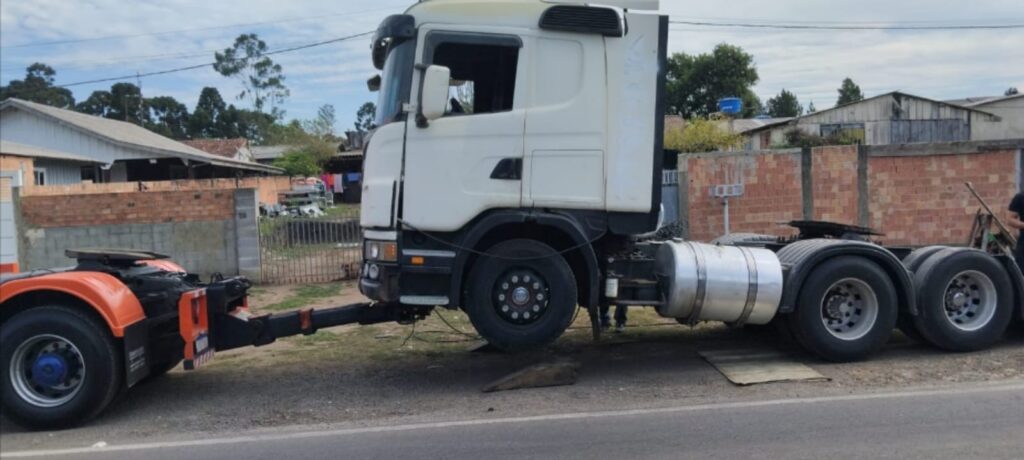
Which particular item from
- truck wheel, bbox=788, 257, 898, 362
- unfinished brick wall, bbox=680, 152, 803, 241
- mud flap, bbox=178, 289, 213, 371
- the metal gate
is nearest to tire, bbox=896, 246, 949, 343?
truck wheel, bbox=788, 257, 898, 362

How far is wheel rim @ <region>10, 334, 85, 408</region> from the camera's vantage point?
5.89m

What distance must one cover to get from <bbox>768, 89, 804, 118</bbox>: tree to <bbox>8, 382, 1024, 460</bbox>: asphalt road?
80236 mm

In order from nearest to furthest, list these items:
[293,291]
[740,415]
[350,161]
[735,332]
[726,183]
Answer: [740,415] < [735,332] < [293,291] < [726,183] < [350,161]

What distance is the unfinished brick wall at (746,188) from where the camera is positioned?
14.2 m

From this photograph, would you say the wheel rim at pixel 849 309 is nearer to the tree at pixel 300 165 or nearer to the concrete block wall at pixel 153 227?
the concrete block wall at pixel 153 227

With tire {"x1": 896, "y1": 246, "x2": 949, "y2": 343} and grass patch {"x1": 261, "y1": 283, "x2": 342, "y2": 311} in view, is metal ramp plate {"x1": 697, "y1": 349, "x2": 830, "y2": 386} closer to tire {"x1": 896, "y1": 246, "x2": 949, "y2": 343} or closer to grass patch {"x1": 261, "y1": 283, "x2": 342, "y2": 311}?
tire {"x1": 896, "y1": 246, "x2": 949, "y2": 343}

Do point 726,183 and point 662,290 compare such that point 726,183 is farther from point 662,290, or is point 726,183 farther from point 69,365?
point 69,365

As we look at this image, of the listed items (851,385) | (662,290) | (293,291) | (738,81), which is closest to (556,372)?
(662,290)

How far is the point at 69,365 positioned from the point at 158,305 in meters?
0.81

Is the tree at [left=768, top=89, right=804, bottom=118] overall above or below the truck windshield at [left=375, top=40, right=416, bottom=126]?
above

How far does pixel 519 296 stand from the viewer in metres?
6.48

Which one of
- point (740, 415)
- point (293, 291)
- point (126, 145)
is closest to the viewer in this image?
point (740, 415)

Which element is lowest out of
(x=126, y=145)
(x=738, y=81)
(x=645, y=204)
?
(x=645, y=204)

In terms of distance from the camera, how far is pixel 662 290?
7.05m
